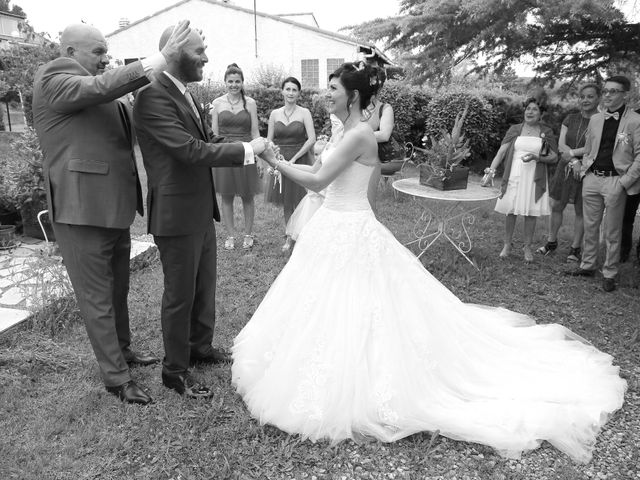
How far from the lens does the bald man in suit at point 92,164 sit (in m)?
2.67

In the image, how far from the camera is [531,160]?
225 inches

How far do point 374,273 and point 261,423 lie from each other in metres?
1.13

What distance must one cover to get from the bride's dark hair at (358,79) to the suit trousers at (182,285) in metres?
1.26

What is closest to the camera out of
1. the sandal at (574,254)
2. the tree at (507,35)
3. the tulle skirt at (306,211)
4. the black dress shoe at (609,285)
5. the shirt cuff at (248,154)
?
the shirt cuff at (248,154)

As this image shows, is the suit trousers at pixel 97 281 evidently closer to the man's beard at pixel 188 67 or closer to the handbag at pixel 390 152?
the man's beard at pixel 188 67

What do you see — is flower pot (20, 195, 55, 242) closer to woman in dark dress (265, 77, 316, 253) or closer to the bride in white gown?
woman in dark dress (265, 77, 316, 253)

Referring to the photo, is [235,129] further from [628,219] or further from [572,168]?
[628,219]

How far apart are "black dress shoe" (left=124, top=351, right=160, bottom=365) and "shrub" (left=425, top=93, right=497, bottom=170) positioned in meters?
10.5

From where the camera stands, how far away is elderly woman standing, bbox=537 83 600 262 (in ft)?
18.6

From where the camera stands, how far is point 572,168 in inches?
227

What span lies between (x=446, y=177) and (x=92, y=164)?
3.67 metres

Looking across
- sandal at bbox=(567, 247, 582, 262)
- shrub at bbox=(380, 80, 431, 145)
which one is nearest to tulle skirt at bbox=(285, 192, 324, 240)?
sandal at bbox=(567, 247, 582, 262)

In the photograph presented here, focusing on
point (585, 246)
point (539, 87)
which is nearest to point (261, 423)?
point (585, 246)

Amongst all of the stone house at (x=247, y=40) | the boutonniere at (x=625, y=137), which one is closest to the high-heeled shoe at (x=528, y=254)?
the boutonniere at (x=625, y=137)
